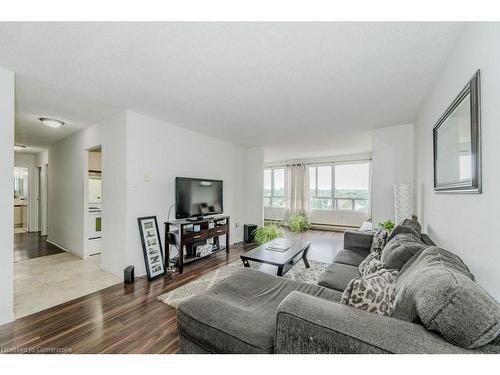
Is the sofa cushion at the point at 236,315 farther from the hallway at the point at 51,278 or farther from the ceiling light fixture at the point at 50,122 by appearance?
the ceiling light fixture at the point at 50,122

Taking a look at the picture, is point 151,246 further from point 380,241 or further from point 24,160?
point 24,160

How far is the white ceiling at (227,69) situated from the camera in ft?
4.78

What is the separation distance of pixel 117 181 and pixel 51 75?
1.41 m

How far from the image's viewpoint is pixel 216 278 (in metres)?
2.96

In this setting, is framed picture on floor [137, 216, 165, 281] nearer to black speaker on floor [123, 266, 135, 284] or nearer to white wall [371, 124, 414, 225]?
black speaker on floor [123, 266, 135, 284]

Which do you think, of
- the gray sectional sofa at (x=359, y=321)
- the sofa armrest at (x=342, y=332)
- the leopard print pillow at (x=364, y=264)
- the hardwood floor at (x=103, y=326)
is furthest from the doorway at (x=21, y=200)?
the leopard print pillow at (x=364, y=264)

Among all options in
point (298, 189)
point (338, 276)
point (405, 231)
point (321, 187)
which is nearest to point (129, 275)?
point (338, 276)

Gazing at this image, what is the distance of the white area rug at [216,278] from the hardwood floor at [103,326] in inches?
5.2

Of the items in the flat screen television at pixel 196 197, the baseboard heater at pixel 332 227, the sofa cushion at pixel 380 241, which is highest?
the flat screen television at pixel 196 197

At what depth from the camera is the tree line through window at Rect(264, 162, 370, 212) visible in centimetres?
668

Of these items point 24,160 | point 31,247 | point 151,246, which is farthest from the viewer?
point 24,160

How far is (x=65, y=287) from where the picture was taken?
2.67 meters

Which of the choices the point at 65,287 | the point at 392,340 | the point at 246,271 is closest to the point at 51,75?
the point at 65,287

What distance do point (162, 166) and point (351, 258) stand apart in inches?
118
